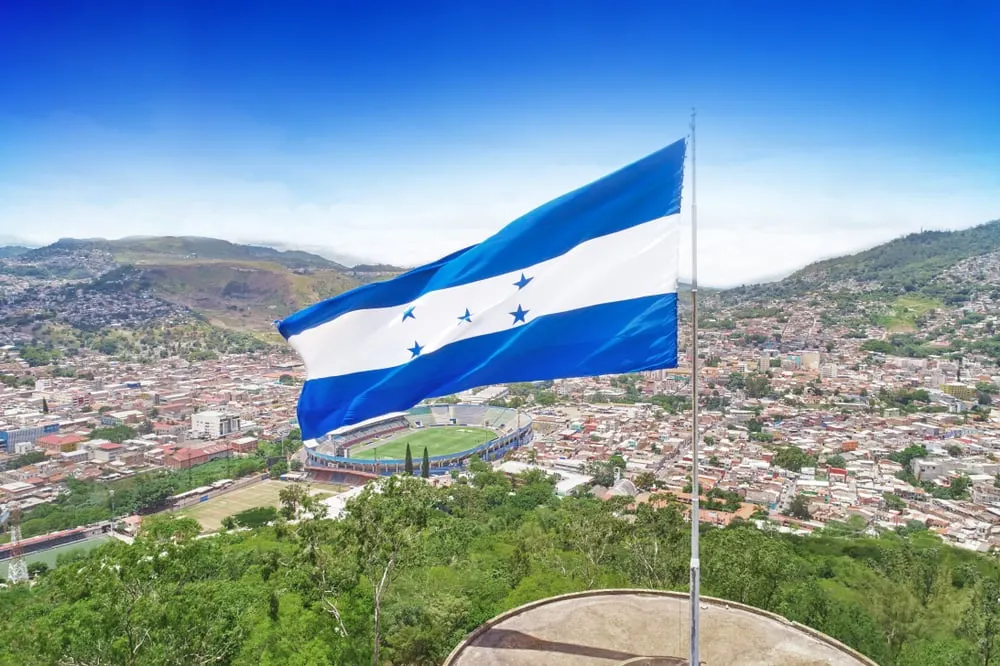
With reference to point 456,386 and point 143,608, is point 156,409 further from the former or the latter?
point 456,386

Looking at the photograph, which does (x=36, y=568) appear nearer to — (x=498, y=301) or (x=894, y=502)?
(x=498, y=301)

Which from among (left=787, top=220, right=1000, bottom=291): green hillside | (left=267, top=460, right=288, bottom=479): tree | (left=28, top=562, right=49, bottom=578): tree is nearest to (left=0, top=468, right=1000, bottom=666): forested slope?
(left=28, top=562, right=49, bottom=578): tree

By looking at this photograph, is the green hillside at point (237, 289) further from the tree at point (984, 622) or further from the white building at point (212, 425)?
the tree at point (984, 622)

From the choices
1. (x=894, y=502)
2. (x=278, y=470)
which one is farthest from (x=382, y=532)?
(x=278, y=470)

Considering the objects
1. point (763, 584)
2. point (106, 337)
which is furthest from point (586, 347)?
point (106, 337)

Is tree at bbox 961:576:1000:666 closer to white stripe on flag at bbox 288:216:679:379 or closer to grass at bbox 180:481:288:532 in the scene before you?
white stripe on flag at bbox 288:216:679:379

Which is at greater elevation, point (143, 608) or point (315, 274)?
point (315, 274)
